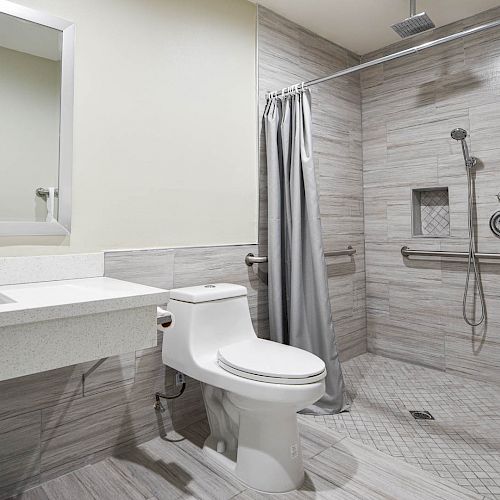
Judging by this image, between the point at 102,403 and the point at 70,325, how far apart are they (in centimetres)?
78

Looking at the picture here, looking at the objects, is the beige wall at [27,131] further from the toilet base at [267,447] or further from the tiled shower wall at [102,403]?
the toilet base at [267,447]

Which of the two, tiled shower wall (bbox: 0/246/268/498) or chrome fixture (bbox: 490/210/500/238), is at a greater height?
chrome fixture (bbox: 490/210/500/238)

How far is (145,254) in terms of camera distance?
1934 mm

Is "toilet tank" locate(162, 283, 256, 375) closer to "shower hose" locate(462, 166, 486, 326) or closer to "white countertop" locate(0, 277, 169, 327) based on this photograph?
"white countertop" locate(0, 277, 169, 327)

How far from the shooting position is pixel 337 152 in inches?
118

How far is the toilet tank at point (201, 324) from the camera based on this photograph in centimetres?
181

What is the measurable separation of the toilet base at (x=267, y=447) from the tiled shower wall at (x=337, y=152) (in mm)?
1430

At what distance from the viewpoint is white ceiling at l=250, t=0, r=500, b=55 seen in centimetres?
247

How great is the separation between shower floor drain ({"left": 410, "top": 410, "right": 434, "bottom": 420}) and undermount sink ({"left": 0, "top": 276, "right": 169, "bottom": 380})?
1.60 meters

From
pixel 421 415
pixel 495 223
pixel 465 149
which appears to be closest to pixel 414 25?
pixel 465 149

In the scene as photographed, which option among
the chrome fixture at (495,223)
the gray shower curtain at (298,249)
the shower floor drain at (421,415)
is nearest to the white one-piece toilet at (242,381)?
the gray shower curtain at (298,249)

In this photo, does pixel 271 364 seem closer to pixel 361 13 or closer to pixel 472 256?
pixel 472 256

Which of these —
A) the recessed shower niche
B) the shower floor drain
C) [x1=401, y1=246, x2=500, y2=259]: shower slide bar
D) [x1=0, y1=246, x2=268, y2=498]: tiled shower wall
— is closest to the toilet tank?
[x1=0, y1=246, x2=268, y2=498]: tiled shower wall

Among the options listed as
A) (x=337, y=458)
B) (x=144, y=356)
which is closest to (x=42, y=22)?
(x=144, y=356)
